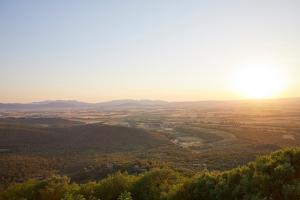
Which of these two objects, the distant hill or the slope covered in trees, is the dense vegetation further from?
the slope covered in trees

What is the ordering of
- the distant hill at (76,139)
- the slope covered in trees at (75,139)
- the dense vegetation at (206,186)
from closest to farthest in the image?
the dense vegetation at (206,186), the distant hill at (76,139), the slope covered in trees at (75,139)

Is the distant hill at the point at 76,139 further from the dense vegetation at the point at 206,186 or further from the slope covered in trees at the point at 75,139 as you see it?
the dense vegetation at the point at 206,186

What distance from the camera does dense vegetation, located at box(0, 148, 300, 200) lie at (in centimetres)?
971

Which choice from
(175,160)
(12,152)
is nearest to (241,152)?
(175,160)

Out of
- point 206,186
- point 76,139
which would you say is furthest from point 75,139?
point 206,186

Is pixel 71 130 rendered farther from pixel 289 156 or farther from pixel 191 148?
pixel 289 156

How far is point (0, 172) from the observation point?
36.6 metres

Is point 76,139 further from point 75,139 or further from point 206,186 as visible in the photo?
point 206,186

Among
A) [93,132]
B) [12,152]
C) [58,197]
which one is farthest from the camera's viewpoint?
[93,132]

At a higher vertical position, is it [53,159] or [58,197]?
[58,197]

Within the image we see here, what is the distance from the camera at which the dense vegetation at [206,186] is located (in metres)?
9.71

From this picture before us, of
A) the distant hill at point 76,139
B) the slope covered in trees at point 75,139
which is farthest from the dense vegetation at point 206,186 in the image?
the slope covered in trees at point 75,139

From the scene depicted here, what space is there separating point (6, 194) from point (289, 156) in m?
9.54

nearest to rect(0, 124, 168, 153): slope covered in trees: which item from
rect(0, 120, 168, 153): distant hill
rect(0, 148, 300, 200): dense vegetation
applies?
rect(0, 120, 168, 153): distant hill
